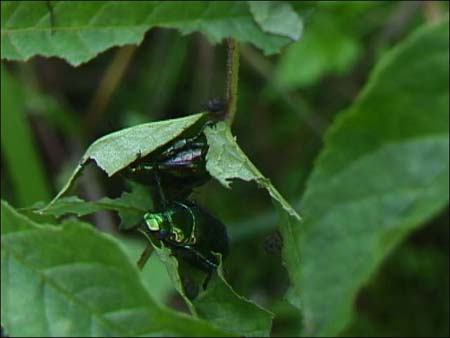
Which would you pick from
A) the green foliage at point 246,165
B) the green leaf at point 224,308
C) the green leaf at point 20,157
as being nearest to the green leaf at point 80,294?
the green foliage at point 246,165

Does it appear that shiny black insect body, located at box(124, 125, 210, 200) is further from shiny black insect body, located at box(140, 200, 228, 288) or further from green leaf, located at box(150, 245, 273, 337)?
green leaf, located at box(150, 245, 273, 337)

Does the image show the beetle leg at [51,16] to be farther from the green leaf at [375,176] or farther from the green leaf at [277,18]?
the green leaf at [375,176]

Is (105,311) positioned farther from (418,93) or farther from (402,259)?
(402,259)

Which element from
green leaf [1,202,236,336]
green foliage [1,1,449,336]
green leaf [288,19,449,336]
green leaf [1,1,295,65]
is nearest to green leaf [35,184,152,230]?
green foliage [1,1,449,336]

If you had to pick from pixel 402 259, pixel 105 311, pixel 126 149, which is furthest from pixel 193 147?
pixel 402 259

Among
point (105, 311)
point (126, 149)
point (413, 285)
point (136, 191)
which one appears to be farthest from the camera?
point (413, 285)

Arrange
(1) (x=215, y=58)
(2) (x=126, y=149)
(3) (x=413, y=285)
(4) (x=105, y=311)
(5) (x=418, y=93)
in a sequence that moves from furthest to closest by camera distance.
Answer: (1) (x=215, y=58) < (3) (x=413, y=285) < (2) (x=126, y=149) < (4) (x=105, y=311) < (5) (x=418, y=93)

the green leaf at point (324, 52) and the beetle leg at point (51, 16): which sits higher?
the beetle leg at point (51, 16)
